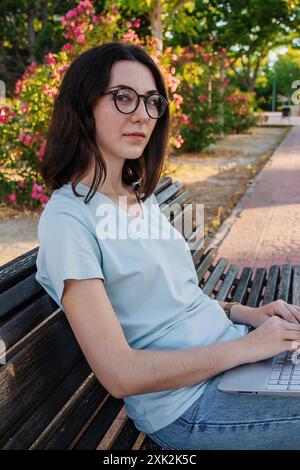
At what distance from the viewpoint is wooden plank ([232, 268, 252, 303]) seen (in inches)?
121

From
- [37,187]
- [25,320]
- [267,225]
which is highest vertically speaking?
[25,320]

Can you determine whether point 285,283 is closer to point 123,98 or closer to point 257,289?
point 257,289

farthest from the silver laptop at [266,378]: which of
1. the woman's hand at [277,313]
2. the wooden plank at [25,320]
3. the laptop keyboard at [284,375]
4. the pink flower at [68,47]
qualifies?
the pink flower at [68,47]

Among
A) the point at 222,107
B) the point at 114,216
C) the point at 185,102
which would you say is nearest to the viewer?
the point at 114,216

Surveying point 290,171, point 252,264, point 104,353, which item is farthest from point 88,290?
point 290,171

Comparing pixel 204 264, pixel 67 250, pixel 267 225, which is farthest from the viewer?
pixel 267 225

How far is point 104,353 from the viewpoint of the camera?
58.2 inches

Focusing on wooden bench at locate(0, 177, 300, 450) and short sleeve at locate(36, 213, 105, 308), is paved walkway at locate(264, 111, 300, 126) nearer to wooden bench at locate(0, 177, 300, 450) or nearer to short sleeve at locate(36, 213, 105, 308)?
wooden bench at locate(0, 177, 300, 450)

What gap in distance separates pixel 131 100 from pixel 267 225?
16.5 feet

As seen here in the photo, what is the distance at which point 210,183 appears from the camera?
9.80 m

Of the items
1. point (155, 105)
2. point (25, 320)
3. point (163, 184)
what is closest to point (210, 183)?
point (163, 184)
